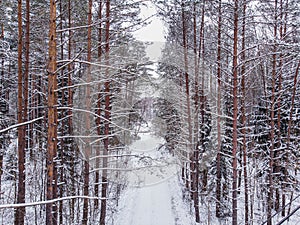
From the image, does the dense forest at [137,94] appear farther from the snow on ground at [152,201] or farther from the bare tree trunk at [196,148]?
the snow on ground at [152,201]

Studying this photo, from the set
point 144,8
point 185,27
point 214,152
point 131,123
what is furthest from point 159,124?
point 144,8

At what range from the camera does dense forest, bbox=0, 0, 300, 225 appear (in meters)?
7.10

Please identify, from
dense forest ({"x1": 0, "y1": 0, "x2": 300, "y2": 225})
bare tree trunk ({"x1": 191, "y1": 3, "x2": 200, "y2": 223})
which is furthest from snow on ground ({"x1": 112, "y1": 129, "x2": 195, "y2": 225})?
bare tree trunk ({"x1": 191, "y1": 3, "x2": 200, "y2": 223})

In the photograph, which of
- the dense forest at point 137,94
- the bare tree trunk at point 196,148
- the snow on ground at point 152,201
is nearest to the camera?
the dense forest at point 137,94

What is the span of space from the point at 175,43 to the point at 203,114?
3710 millimetres

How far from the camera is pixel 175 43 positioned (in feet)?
43.1

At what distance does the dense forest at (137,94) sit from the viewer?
710 centimetres

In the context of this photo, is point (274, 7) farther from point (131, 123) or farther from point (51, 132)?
point (51, 132)

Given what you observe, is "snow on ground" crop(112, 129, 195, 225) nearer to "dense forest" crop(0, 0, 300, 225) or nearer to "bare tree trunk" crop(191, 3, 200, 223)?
"dense forest" crop(0, 0, 300, 225)

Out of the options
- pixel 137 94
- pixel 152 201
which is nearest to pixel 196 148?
pixel 152 201

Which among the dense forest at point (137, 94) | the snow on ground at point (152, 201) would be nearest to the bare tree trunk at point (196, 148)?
the dense forest at point (137, 94)

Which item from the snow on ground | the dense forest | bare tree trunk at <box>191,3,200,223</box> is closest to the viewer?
the dense forest

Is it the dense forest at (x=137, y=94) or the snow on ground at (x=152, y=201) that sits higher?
the dense forest at (x=137, y=94)

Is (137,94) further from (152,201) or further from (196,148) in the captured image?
(152,201)
